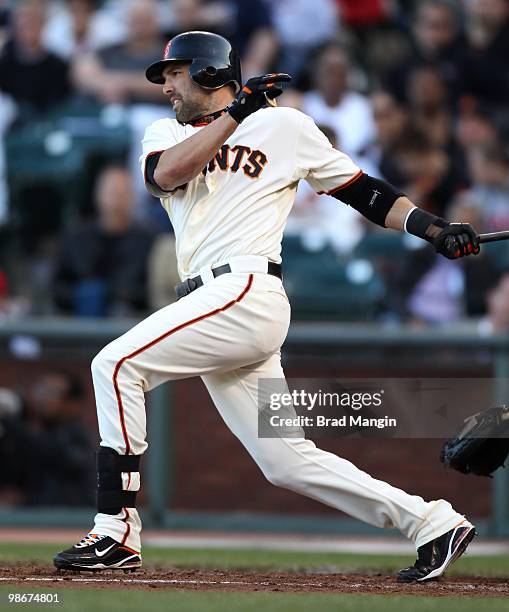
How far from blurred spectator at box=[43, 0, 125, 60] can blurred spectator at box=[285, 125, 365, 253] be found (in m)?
2.52

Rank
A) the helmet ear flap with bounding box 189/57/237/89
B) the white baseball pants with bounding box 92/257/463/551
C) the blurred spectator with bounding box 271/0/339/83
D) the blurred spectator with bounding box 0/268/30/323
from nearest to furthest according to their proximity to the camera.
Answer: the white baseball pants with bounding box 92/257/463/551 < the helmet ear flap with bounding box 189/57/237/89 < the blurred spectator with bounding box 0/268/30/323 < the blurred spectator with bounding box 271/0/339/83

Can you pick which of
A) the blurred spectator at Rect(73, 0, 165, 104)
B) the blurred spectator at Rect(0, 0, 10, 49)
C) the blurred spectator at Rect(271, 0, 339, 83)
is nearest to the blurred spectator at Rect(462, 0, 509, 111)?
the blurred spectator at Rect(271, 0, 339, 83)

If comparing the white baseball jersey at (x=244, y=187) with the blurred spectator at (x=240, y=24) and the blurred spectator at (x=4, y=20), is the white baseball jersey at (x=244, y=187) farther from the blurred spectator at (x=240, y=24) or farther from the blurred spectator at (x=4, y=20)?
the blurred spectator at (x=4, y=20)

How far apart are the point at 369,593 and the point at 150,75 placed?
2146mm

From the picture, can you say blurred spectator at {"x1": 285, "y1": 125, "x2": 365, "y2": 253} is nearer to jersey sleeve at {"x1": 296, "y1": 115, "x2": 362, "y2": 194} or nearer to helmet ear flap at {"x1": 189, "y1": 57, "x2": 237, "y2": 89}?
jersey sleeve at {"x1": 296, "y1": 115, "x2": 362, "y2": 194}

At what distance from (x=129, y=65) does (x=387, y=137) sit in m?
2.22

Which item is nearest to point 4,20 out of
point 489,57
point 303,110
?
point 303,110

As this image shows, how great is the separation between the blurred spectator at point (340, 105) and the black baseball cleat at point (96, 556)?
5.78 meters

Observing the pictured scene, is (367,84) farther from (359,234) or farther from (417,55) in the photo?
(359,234)

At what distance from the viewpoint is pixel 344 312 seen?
330 inches

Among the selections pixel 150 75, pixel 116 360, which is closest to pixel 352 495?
pixel 116 360

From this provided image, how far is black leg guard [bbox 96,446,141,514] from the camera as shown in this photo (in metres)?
4.46

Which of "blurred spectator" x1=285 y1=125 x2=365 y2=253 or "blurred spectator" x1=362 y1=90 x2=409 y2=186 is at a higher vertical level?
"blurred spectator" x1=362 y1=90 x2=409 y2=186

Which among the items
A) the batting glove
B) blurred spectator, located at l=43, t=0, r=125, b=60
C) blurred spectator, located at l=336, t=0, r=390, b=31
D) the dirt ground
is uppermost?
blurred spectator, located at l=336, t=0, r=390, b=31
